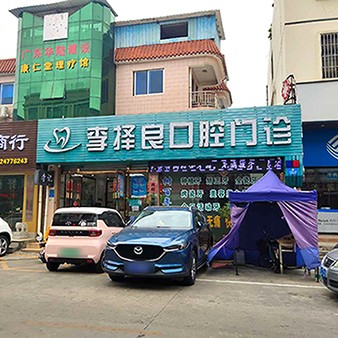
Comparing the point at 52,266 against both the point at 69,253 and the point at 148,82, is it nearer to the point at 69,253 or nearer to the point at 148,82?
the point at 69,253

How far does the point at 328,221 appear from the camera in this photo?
14078 millimetres

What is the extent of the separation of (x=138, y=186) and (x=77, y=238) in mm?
5878

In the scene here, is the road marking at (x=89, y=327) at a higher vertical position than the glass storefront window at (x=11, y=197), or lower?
lower

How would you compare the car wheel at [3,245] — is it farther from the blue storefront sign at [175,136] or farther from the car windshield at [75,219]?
the car windshield at [75,219]

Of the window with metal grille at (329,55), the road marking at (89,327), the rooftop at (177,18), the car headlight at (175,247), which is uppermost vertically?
the rooftop at (177,18)

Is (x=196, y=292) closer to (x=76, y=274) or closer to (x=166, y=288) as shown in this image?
(x=166, y=288)

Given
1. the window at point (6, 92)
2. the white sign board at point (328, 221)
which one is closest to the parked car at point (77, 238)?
the white sign board at point (328, 221)

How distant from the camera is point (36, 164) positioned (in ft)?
49.3

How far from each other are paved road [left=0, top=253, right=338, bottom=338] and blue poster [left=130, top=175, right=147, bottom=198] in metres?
5.78

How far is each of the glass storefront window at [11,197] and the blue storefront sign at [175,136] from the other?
1.81 meters

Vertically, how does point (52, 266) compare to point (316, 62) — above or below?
below

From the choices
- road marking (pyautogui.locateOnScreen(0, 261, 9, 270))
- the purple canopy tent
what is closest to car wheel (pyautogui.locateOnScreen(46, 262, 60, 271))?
road marking (pyautogui.locateOnScreen(0, 261, 9, 270))

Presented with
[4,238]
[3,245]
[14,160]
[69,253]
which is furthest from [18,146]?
[69,253]

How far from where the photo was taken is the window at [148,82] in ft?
62.1
